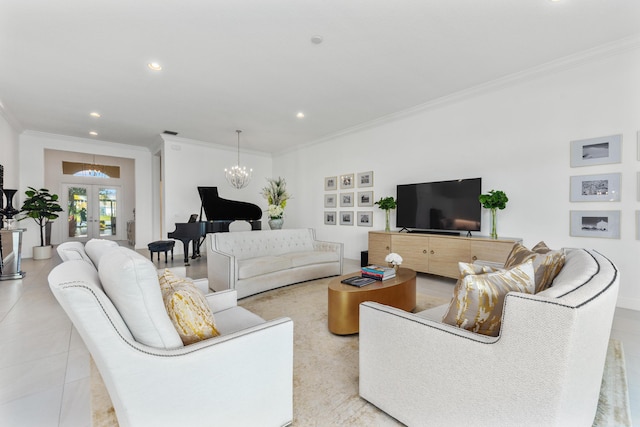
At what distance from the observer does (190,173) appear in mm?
7340

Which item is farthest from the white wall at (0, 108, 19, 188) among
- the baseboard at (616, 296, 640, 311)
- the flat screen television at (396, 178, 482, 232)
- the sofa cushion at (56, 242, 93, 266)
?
the baseboard at (616, 296, 640, 311)

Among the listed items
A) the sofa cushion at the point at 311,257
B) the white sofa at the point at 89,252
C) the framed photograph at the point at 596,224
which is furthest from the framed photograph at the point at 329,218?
the white sofa at the point at 89,252

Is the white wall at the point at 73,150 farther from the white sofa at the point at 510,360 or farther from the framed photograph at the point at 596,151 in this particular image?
the framed photograph at the point at 596,151

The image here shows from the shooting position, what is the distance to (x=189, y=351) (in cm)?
115

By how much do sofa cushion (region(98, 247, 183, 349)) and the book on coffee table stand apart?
5.90ft

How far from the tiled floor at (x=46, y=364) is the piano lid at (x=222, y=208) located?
3013 millimetres

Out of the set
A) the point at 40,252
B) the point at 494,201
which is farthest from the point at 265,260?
the point at 40,252

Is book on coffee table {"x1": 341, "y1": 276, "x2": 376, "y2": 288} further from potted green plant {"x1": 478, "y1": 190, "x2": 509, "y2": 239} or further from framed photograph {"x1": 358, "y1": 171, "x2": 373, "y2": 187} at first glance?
framed photograph {"x1": 358, "y1": 171, "x2": 373, "y2": 187}

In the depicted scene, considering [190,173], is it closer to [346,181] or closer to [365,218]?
[346,181]

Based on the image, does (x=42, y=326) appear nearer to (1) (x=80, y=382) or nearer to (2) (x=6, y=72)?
(1) (x=80, y=382)

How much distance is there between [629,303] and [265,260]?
4.28 m

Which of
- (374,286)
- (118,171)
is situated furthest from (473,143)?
(118,171)

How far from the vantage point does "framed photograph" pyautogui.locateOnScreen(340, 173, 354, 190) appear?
646 cm

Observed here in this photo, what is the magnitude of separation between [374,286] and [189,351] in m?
1.86
